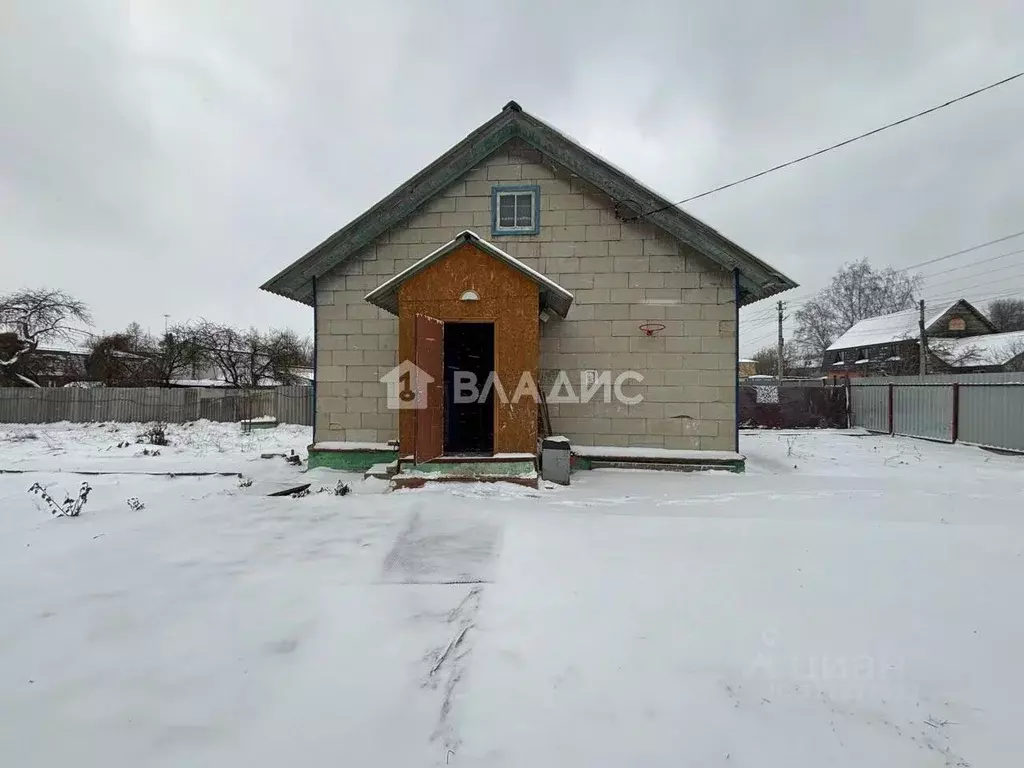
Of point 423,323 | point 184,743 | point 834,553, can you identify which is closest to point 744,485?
point 834,553

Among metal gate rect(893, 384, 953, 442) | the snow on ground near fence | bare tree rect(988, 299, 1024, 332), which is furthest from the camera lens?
bare tree rect(988, 299, 1024, 332)

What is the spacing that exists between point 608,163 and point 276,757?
Answer: 8844mm

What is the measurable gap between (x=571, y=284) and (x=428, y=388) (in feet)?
11.4

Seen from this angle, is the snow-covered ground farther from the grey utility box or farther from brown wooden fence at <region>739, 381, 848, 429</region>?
brown wooden fence at <region>739, 381, 848, 429</region>

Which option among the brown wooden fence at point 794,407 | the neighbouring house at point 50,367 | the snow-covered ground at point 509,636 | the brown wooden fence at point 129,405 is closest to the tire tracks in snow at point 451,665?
the snow-covered ground at point 509,636

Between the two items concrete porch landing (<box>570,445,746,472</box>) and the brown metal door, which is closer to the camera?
the brown metal door

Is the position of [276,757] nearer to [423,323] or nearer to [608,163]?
[423,323]

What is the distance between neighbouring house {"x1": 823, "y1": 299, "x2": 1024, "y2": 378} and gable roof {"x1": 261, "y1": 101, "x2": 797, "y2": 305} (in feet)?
105

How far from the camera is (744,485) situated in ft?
23.5

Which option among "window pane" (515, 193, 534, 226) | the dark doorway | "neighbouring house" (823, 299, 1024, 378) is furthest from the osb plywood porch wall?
"neighbouring house" (823, 299, 1024, 378)

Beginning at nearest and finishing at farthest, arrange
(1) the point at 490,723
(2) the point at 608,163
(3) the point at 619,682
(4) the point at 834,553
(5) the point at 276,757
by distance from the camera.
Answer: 1. (5) the point at 276,757
2. (1) the point at 490,723
3. (3) the point at 619,682
4. (4) the point at 834,553
5. (2) the point at 608,163

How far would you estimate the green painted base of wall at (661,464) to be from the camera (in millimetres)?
8188

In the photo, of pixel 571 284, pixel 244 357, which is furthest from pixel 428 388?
pixel 244 357

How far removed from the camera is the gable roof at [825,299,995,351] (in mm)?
34912
